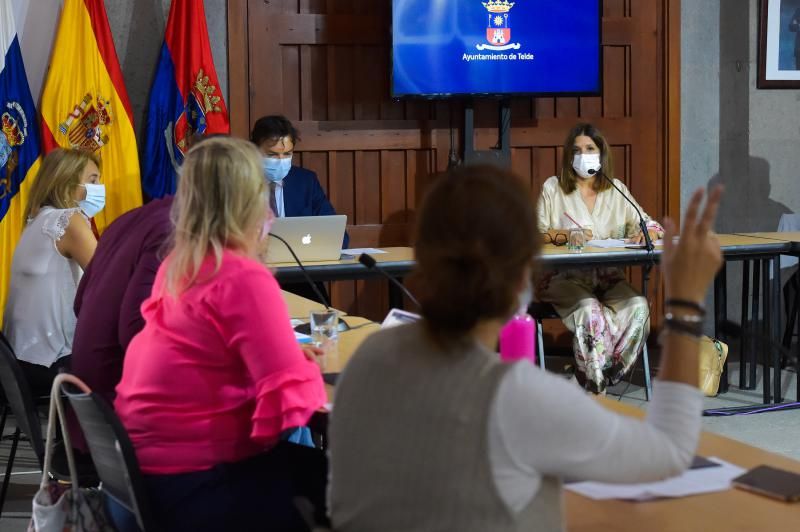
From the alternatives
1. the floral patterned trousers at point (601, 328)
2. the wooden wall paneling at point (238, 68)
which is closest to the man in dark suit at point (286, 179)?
the wooden wall paneling at point (238, 68)

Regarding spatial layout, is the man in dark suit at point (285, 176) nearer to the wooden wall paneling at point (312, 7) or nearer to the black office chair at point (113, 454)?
the wooden wall paneling at point (312, 7)

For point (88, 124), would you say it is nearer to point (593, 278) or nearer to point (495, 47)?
point (495, 47)

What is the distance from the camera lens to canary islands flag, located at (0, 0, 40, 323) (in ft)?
16.1

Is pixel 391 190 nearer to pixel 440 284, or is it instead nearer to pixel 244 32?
pixel 244 32

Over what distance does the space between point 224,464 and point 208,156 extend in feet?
1.94

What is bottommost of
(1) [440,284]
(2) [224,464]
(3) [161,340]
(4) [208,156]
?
(2) [224,464]

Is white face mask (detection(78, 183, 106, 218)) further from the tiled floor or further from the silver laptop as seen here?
the tiled floor

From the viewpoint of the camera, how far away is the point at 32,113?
500 centimetres

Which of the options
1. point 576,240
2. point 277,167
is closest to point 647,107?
point 576,240

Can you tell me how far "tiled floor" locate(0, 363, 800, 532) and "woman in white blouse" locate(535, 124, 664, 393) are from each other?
27 cm

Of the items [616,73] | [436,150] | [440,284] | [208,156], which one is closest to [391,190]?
[436,150]

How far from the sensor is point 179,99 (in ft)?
17.2

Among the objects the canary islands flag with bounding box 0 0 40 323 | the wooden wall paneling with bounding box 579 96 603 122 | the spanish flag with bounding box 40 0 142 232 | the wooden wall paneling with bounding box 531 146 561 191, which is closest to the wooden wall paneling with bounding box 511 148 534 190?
the wooden wall paneling with bounding box 531 146 561 191

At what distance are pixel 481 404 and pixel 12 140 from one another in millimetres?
4151
